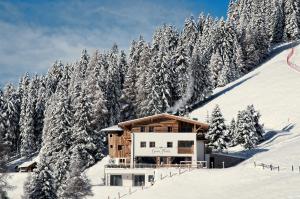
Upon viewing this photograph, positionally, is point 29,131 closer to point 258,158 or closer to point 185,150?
point 185,150

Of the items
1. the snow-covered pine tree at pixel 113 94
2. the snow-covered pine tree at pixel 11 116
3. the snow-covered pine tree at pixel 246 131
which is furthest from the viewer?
the snow-covered pine tree at pixel 11 116

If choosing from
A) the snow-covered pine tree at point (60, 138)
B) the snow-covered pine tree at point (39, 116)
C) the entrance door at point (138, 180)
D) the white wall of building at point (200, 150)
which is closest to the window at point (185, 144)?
the white wall of building at point (200, 150)

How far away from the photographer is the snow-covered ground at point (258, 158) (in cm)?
4684

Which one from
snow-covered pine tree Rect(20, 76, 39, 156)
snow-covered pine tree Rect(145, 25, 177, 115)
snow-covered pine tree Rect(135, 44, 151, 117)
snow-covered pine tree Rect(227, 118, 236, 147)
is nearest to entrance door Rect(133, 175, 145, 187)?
snow-covered pine tree Rect(227, 118, 236, 147)

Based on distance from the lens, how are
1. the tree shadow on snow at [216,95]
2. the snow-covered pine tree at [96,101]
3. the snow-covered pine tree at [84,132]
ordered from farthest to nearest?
the tree shadow on snow at [216,95], the snow-covered pine tree at [96,101], the snow-covered pine tree at [84,132]

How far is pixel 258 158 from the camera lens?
6494cm

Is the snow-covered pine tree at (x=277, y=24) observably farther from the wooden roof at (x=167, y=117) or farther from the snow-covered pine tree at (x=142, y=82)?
the wooden roof at (x=167, y=117)

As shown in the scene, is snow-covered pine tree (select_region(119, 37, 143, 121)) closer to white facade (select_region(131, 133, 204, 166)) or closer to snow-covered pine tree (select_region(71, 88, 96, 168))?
snow-covered pine tree (select_region(71, 88, 96, 168))

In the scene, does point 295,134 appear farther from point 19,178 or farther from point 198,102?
point 19,178

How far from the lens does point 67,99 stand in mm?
85750

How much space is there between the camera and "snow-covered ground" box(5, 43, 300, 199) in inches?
1844

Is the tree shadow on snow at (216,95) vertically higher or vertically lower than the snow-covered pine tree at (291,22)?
lower

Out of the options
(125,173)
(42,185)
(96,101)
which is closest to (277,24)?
(96,101)

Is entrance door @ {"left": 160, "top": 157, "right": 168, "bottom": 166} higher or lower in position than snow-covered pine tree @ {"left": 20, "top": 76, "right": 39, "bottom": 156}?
lower
